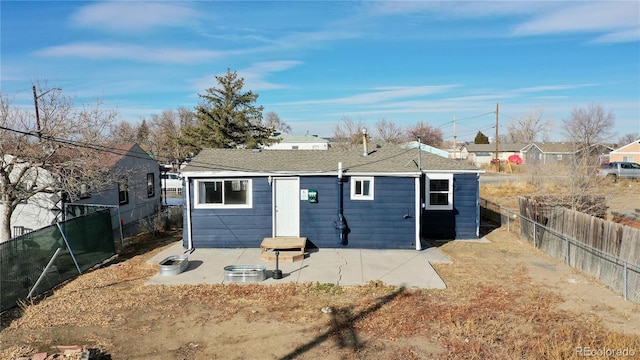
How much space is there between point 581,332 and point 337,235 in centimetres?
694

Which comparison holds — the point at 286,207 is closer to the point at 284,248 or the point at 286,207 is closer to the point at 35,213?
the point at 284,248

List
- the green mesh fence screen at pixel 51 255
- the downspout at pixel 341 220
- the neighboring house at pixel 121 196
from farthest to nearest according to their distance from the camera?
the neighboring house at pixel 121 196 → the downspout at pixel 341 220 → the green mesh fence screen at pixel 51 255

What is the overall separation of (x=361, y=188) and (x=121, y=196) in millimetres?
11971

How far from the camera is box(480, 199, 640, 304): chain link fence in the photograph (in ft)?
27.4

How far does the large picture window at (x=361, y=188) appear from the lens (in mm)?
12516

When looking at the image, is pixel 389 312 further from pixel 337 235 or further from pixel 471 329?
pixel 337 235

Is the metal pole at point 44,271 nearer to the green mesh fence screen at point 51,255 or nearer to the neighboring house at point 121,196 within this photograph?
the green mesh fence screen at point 51,255

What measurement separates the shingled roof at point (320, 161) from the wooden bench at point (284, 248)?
2125 millimetres

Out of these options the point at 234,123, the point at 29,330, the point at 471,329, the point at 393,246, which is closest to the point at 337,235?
the point at 393,246

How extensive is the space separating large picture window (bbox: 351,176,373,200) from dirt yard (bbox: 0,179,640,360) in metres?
3.42

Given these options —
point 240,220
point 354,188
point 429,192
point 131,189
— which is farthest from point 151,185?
point 429,192

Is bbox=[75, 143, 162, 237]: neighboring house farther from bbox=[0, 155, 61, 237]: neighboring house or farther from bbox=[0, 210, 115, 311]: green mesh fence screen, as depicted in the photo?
bbox=[0, 210, 115, 311]: green mesh fence screen

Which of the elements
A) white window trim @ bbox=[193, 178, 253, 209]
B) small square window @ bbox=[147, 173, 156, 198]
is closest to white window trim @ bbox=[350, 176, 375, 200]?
white window trim @ bbox=[193, 178, 253, 209]

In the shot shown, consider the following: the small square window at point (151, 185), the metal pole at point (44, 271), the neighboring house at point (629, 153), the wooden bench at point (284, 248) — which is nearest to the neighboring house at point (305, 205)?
the wooden bench at point (284, 248)
